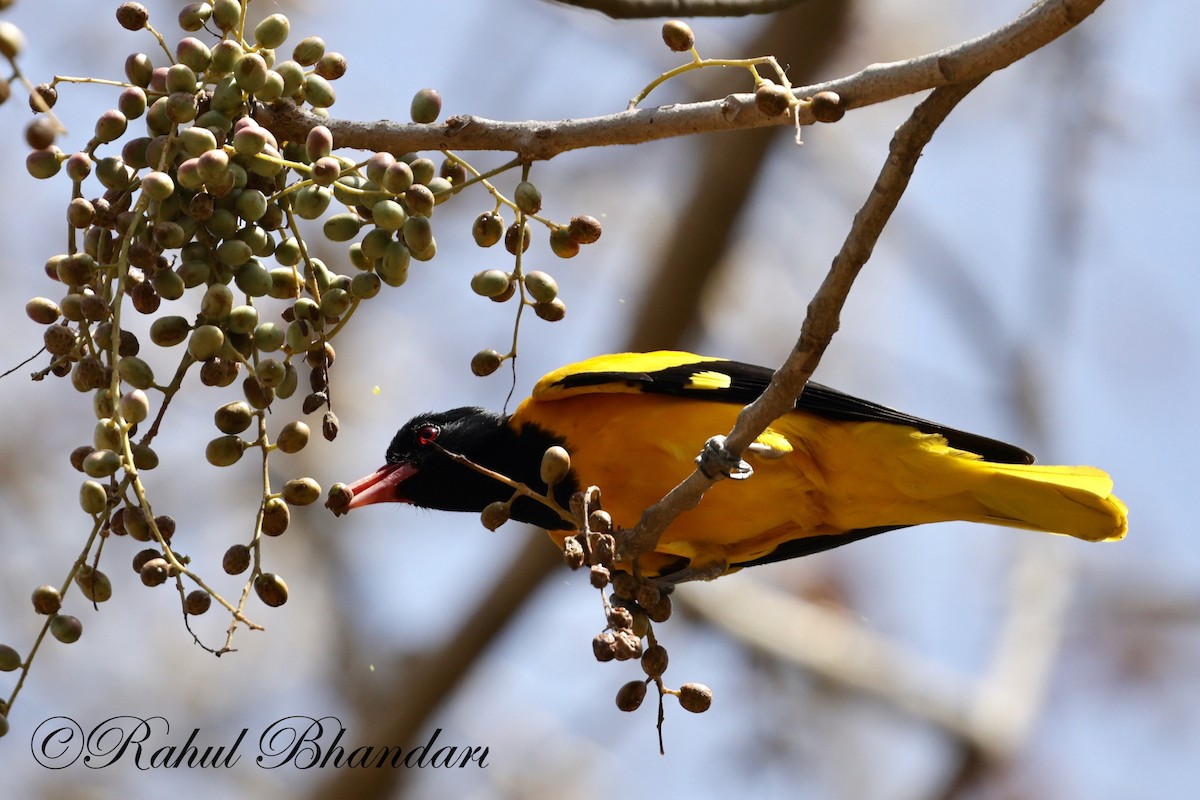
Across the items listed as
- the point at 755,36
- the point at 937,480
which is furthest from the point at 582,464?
the point at 755,36

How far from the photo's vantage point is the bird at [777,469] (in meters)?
3.15

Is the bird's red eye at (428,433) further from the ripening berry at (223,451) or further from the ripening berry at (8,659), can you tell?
the ripening berry at (8,659)

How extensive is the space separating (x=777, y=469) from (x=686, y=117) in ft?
4.80

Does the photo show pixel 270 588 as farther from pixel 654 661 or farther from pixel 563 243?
pixel 563 243

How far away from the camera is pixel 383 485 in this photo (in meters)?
3.43

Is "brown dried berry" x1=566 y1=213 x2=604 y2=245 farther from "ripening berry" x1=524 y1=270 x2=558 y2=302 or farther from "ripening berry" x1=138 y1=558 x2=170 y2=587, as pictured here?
"ripening berry" x1=138 y1=558 x2=170 y2=587

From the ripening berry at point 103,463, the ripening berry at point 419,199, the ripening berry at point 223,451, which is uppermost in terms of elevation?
the ripening berry at point 419,199

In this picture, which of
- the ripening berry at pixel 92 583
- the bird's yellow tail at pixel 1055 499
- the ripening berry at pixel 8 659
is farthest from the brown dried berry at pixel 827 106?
the bird's yellow tail at pixel 1055 499

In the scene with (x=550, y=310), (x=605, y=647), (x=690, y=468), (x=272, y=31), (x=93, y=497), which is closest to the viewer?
(x=93, y=497)

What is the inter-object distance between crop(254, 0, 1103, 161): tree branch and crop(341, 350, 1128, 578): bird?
1.29 metres

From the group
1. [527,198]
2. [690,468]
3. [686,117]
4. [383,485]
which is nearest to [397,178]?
[527,198]

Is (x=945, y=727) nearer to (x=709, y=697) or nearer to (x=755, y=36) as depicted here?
(x=755, y=36)

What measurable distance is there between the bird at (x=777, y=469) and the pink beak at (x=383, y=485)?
1 centimetres

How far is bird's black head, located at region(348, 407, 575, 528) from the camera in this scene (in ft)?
11.2
